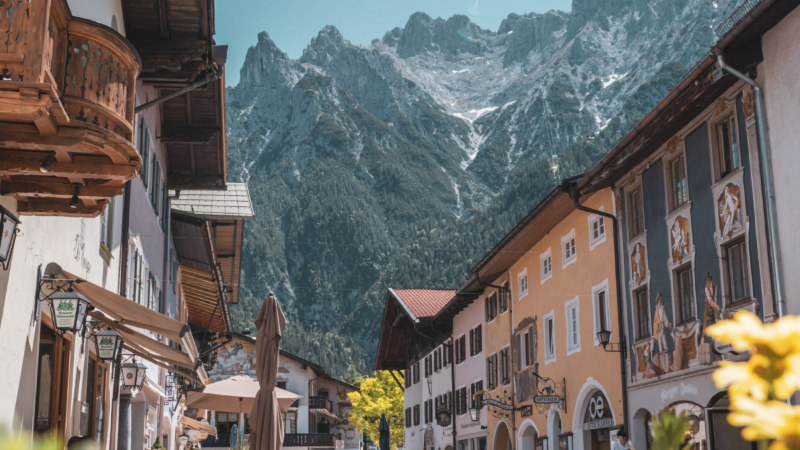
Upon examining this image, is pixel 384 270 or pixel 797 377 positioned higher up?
pixel 384 270

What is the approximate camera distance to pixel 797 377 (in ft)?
4.69

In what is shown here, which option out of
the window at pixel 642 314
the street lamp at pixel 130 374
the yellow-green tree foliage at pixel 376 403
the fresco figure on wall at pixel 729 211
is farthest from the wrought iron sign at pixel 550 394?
the yellow-green tree foliage at pixel 376 403

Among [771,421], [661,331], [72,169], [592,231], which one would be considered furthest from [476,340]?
[771,421]

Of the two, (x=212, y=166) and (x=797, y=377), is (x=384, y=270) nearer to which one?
(x=212, y=166)

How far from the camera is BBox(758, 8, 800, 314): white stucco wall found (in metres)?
12.1

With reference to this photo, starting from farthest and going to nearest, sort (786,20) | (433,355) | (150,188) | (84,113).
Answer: (433,355) → (150,188) → (786,20) → (84,113)

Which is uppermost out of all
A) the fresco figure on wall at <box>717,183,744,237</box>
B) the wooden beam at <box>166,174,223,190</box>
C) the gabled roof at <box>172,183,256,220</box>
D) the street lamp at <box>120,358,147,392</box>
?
the gabled roof at <box>172,183,256,220</box>

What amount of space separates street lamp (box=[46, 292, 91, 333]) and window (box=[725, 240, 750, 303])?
382 inches

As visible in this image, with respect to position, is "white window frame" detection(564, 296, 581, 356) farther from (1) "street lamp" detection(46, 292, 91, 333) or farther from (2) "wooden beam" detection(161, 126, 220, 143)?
(1) "street lamp" detection(46, 292, 91, 333)

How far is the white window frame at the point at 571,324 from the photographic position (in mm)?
21938

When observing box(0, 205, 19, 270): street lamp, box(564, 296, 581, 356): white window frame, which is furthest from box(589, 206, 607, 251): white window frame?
box(0, 205, 19, 270): street lamp

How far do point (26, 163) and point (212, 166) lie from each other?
45.4 feet

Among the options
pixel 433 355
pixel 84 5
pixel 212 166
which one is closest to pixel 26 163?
pixel 84 5

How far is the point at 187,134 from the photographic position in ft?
57.9
